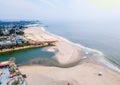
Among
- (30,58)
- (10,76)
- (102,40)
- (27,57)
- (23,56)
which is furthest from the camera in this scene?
(102,40)

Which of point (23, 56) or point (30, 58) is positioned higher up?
point (30, 58)

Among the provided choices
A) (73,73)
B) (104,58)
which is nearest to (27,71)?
(73,73)

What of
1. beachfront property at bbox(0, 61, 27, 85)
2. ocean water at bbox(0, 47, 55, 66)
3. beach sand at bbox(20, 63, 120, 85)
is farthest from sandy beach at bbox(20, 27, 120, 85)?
ocean water at bbox(0, 47, 55, 66)

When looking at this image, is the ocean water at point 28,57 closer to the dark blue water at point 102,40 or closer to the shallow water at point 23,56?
the shallow water at point 23,56

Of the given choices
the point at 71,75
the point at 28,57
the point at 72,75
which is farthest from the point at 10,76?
the point at 28,57

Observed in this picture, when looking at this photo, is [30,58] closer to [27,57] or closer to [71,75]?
[27,57]

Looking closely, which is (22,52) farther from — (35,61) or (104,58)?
(104,58)

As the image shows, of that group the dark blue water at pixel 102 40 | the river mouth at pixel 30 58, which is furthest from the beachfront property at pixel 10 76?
A: the dark blue water at pixel 102 40

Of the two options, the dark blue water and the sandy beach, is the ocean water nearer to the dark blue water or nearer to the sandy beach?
the sandy beach
